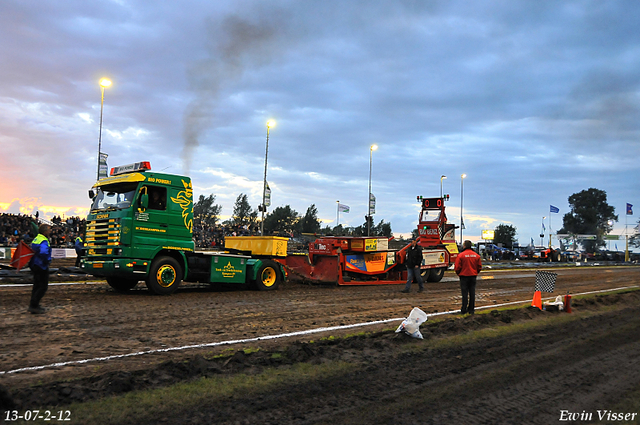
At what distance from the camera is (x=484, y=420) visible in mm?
→ 4562

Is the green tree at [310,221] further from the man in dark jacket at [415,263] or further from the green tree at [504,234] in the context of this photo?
the man in dark jacket at [415,263]

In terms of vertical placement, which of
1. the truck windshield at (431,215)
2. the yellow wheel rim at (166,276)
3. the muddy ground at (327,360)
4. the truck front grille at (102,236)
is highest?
the truck windshield at (431,215)

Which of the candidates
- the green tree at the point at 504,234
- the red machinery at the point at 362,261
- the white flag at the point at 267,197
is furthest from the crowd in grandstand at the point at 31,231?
the green tree at the point at 504,234

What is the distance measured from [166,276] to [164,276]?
57 mm

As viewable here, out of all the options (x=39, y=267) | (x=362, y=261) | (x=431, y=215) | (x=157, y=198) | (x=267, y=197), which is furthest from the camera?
(x=267, y=197)

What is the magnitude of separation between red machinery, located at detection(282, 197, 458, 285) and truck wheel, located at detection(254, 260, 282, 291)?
2.31 meters

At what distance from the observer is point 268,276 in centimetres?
1555

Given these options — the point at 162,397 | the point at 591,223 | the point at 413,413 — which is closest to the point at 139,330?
the point at 162,397

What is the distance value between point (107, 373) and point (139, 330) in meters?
2.90

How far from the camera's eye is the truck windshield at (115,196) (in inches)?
491

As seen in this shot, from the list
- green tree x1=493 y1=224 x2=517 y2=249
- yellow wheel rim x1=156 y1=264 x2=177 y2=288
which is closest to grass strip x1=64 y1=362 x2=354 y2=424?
yellow wheel rim x1=156 y1=264 x2=177 y2=288

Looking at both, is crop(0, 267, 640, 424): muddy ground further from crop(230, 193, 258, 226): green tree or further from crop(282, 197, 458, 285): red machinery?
crop(230, 193, 258, 226): green tree

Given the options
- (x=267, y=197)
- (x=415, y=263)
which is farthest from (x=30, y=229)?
(x=415, y=263)

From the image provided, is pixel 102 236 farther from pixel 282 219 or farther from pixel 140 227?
pixel 282 219
